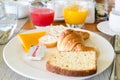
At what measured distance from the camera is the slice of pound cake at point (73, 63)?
2.17 feet

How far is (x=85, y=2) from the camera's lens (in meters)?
1.12

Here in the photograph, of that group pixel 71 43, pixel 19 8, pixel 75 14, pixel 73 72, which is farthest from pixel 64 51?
pixel 19 8

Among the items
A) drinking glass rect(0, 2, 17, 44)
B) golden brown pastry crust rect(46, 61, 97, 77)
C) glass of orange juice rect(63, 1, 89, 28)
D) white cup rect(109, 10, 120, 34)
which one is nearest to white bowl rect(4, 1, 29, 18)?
drinking glass rect(0, 2, 17, 44)

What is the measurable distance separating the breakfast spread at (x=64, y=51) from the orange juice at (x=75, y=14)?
129 millimetres

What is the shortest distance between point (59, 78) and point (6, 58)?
0.21 m

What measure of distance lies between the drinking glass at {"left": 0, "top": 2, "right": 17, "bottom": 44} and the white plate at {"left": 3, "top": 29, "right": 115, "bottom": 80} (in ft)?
0.29

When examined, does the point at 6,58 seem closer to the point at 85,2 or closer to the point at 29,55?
the point at 29,55

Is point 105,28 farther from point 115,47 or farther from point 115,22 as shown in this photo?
point 115,47

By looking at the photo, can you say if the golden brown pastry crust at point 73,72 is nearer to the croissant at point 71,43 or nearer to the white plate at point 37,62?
the white plate at point 37,62

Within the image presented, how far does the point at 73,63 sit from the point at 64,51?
0.09 metres

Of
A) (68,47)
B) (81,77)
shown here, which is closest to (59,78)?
(81,77)

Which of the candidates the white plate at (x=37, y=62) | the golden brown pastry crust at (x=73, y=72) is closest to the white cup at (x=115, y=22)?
the white plate at (x=37, y=62)

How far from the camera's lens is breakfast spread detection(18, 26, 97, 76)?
674 millimetres

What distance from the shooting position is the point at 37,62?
Answer: 76 centimetres
